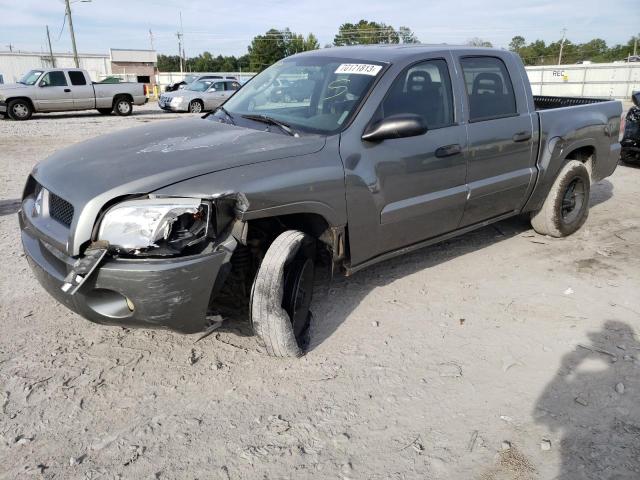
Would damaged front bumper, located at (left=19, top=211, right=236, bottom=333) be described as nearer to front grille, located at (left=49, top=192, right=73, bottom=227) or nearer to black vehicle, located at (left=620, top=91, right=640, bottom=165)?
front grille, located at (left=49, top=192, right=73, bottom=227)

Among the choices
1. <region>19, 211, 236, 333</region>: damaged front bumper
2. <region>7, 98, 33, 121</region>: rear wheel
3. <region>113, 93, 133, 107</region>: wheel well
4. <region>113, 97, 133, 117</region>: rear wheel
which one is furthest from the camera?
<region>113, 97, 133, 117</region>: rear wheel

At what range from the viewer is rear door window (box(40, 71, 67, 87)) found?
17416mm

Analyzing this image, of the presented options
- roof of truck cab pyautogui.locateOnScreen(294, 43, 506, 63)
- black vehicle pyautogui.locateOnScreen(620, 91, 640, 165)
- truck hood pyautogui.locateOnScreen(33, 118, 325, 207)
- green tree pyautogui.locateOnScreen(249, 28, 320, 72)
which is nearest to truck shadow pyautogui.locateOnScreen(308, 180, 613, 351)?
truck hood pyautogui.locateOnScreen(33, 118, 325, 207)

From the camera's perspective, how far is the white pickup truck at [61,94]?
665 inches

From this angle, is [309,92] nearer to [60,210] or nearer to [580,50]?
[60,210]

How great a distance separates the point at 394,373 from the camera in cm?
305

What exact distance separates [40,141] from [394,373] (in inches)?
460

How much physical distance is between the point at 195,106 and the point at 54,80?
199 inches

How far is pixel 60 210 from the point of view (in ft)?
9.36

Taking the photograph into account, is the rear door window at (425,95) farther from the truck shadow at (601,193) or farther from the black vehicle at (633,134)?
the black vehicle at (633,134)

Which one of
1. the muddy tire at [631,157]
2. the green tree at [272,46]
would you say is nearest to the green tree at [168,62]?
the green tree at [272,46]

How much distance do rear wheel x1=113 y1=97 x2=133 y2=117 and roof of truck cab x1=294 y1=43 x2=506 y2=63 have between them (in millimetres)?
17057

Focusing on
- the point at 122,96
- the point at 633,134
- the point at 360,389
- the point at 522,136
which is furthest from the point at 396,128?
the point at 122,96

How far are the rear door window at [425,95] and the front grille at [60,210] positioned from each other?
1962mm
